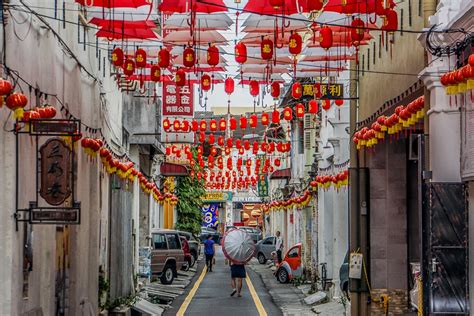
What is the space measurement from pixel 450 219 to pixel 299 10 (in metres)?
5.81

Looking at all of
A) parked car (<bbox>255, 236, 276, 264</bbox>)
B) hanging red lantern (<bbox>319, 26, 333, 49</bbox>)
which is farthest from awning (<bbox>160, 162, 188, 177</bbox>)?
hanging red lantern (<bbox>319, 26, 333, 49</bbox>)

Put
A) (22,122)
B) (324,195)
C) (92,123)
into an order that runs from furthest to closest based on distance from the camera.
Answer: (324,195) → (92,123) → (22,122)

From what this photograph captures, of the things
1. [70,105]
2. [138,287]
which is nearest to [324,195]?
[138,287]

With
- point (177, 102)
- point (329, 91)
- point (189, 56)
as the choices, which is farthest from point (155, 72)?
point (177, 102)

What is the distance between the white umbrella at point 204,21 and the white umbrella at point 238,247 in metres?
16.7

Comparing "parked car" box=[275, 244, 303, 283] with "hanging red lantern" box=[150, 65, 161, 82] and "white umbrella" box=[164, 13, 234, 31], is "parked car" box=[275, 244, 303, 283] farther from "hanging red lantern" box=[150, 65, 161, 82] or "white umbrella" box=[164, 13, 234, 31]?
"white umbrella" box=[164, 13, 234, 31]

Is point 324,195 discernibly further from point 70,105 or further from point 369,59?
point 70,105

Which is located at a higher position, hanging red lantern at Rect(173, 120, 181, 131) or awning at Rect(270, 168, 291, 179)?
hanging red lantern at Rect(173, 120, 181, 131)

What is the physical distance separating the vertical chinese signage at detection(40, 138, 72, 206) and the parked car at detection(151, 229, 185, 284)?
88.6 ft

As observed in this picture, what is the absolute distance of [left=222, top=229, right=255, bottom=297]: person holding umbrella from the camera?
37219 millimetres

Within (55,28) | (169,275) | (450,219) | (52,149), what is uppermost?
(55,28)

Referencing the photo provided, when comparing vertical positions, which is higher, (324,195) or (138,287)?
(324,195)

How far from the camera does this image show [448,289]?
15.9m

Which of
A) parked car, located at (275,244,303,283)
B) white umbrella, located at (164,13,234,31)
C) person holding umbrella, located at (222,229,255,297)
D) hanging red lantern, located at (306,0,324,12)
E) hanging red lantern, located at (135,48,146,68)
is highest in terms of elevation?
white umbrella, located at (164,13,234,31)
